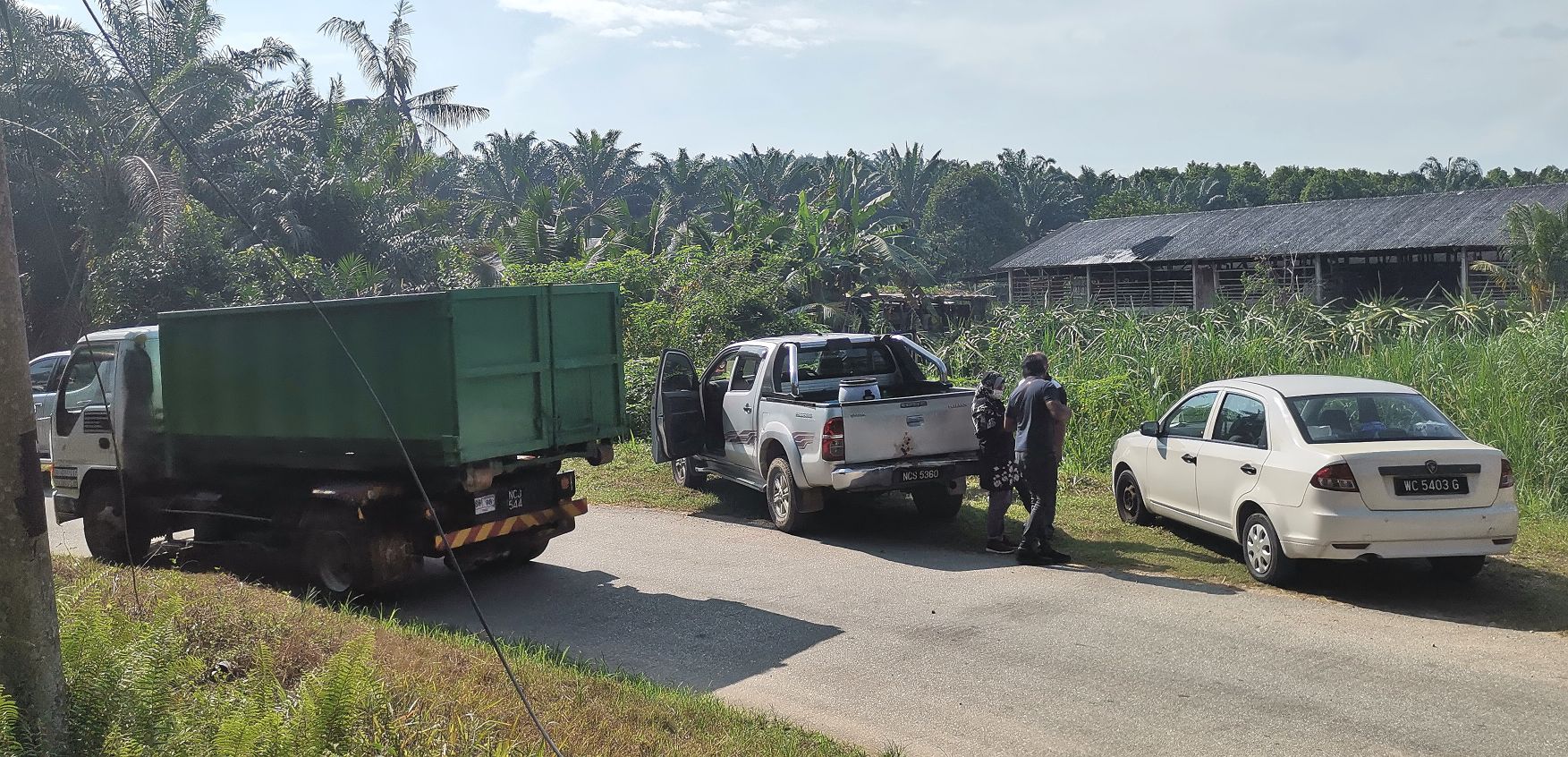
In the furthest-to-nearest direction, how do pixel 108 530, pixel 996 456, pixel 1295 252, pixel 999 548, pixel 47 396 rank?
1. pixel 1295 252
2. pixel 47 396
3. pixel 108 530
4. pixel 999 548
5. pixel 996 456

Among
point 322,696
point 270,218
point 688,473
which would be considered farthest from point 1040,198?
point 322,696

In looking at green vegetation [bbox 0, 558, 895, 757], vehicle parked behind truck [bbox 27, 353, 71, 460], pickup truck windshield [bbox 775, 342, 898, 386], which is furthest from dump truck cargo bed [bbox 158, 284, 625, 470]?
vehicle parked behind truck [bbox 27, 353, 71, 460]

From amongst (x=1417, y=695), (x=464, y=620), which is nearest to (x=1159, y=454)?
(x=1417, y=695)

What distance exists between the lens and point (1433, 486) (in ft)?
25.6

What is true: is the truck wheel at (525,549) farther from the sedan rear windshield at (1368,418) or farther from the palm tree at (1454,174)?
the palm tree at (1454,174)

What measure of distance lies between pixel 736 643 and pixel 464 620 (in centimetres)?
217

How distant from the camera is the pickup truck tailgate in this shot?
10336 mm

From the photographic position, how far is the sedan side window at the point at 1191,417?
9.77 metres

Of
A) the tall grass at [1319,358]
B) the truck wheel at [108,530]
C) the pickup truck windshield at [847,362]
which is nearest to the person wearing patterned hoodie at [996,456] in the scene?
the pickup truck windshield at [847,362]

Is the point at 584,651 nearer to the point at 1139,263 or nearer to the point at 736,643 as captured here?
the point at 736,643

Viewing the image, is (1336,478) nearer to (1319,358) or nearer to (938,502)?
(938,502)

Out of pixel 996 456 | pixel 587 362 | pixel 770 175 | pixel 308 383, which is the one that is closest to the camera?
pixel 308 383

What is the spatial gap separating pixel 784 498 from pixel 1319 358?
7990mm

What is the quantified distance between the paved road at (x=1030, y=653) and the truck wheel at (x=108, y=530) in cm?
272
